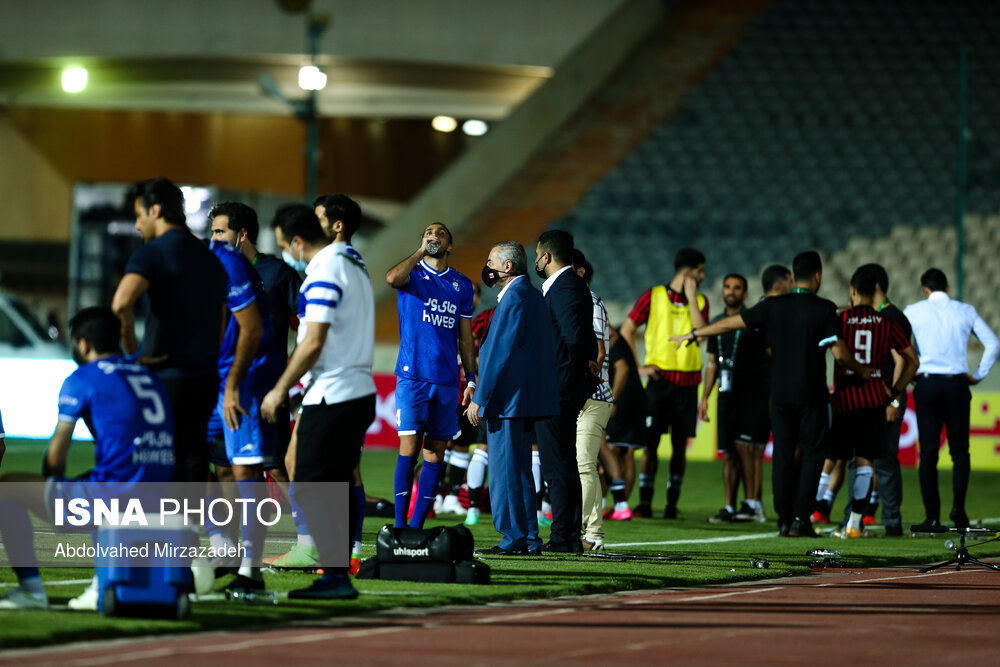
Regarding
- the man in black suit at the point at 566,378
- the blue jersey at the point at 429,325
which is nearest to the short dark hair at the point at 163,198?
the blue jersey at the point at 429,325

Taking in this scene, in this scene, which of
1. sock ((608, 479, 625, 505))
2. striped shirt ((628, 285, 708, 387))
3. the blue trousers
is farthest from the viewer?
striped shirt ((628, 285, 708, 387))

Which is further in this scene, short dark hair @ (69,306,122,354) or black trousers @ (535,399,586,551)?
black trousers @ (535,399,586,551)

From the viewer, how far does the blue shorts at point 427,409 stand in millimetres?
10086

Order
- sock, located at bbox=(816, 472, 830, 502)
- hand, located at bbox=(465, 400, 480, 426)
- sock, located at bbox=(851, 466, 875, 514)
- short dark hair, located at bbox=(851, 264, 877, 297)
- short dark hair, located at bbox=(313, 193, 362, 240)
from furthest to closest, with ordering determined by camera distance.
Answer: sock, located at bbox=(816, 472, 830, 502), short dark hair, located at bbox=(851, 264, 877, 297), sock, located at bbox=(851, 466, 875, 514), hand, located at bbox=(465, 400, 480, 426), short dark hair, located at bbox=(313, 193, 362, 240)

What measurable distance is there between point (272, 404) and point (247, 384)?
76cm

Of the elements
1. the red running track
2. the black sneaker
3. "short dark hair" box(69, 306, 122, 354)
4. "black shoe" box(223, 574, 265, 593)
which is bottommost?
the red running track

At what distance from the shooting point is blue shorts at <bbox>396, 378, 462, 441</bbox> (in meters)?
10.1

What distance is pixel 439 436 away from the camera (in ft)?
33.4

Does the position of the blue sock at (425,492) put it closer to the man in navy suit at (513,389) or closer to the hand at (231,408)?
the man in navy suit at (513,389)

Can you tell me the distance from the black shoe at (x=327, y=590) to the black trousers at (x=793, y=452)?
574 cm

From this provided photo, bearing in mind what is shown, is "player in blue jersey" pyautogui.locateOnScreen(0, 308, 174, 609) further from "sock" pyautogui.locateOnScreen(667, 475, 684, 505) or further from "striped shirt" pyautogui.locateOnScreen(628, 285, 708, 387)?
"sock" pyautogui.locateOnScreen(667, 475, 684, 505)

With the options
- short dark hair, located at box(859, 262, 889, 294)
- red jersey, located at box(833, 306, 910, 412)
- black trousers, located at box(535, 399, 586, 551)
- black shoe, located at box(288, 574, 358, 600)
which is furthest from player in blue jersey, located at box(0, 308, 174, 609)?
short dark hair, located at box(859, 262, 889, 294)

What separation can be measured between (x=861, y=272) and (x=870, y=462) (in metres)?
1.62

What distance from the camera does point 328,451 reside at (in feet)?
25.8
